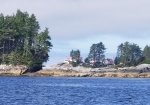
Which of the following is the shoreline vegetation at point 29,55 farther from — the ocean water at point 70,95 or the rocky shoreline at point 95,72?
the ocean water at point 70,95

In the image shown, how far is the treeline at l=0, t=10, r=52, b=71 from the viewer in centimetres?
16288

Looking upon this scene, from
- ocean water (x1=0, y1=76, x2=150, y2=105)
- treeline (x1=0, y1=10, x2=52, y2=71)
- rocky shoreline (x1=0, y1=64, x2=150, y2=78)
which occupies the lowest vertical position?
ocean water (x1=0, y1=76, x2=150, y2=105)

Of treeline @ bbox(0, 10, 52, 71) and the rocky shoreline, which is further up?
treeline @ bbox(0, 10, 52, 71)

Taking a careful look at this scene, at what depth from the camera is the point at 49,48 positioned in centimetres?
17012

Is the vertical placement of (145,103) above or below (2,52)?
below

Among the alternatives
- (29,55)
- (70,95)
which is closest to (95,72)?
(29,55)

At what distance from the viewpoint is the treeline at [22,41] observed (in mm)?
162875

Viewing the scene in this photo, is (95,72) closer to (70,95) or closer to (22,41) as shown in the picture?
(22,41)

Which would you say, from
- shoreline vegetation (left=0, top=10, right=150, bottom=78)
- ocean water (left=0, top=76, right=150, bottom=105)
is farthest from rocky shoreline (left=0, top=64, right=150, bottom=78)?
ocean water (left=0, top=76, right=150, bottom=105)

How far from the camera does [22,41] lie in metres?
181

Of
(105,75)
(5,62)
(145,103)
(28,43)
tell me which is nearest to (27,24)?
(28,43)

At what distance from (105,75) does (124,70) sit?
24.5ft

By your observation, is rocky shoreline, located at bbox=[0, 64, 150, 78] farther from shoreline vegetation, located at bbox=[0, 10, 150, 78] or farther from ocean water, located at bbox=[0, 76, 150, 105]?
ocean water, located at bbox=[0, 76, 150, 105]

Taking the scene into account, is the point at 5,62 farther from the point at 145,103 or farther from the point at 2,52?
the point at 145,103
